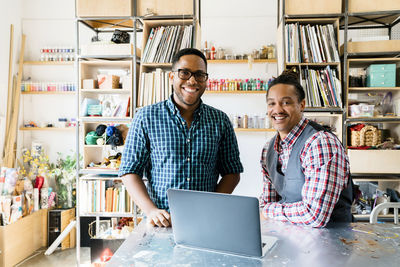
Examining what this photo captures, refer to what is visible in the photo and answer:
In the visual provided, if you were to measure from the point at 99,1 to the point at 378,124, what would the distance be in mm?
2813

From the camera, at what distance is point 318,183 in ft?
4.31

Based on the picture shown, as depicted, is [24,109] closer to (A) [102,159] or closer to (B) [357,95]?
(A) [102,159]

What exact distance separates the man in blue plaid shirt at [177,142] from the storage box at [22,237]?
2.33 metres

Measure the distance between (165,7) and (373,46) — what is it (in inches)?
72.4

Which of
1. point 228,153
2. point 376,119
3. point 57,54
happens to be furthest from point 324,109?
point 57,54

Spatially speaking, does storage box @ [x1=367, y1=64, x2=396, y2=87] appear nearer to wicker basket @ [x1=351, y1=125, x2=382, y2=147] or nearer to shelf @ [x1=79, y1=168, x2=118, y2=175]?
wicker basket @ [x1=351, y1=125, x2=382, y2=147]

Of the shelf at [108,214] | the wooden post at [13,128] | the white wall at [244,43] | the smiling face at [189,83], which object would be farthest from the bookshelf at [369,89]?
the wooden post at [13,128]

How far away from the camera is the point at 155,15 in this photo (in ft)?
9.54

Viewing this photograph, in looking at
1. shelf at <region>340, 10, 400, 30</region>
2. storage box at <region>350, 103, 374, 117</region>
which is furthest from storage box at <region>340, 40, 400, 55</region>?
storage box at <region>350, 103, 374, 117</region>

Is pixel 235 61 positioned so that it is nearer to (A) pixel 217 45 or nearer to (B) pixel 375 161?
(A) pixel 217 45

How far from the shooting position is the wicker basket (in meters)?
2.88

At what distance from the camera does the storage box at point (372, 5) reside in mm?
2795

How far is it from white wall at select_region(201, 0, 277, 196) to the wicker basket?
5.46 ft

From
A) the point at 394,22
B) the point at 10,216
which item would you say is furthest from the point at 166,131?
the point at 394,22
